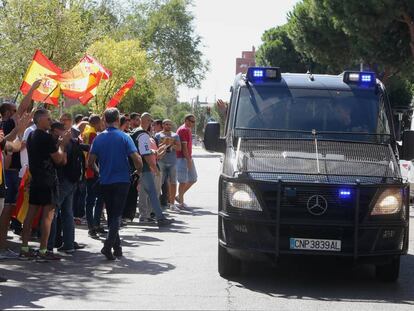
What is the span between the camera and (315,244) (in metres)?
8.73

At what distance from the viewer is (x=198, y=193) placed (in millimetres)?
23031

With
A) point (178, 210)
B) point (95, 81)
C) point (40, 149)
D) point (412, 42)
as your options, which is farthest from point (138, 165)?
point (412, 42)

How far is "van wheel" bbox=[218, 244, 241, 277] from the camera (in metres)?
9.36

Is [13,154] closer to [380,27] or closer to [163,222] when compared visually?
[163,222]

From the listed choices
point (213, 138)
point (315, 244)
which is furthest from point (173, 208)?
point (315, 244)

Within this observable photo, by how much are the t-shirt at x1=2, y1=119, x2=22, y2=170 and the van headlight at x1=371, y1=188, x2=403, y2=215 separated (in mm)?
4943

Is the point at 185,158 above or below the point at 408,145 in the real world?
below

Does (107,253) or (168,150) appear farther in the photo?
(168,150)

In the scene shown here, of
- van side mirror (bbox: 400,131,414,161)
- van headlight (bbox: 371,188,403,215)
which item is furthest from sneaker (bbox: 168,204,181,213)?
van headlight (bbox: 371,188,403,215)

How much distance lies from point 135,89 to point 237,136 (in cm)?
4028

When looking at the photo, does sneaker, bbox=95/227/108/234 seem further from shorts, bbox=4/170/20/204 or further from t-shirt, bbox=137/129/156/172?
shorts, bbox=4/170/20/204

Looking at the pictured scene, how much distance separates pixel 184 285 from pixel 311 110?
8.89 ft

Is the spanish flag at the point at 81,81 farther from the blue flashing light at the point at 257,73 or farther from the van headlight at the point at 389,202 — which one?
the van headlight at the point at 389,202

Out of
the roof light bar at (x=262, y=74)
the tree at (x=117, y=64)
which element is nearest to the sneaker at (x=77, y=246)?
the roof light bar at (x=262, y=74)
